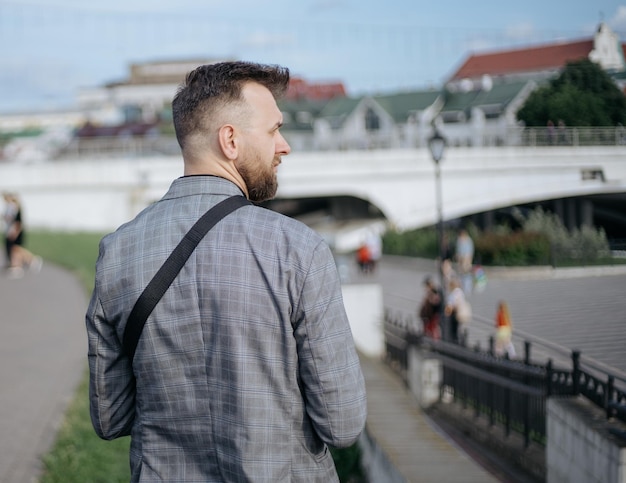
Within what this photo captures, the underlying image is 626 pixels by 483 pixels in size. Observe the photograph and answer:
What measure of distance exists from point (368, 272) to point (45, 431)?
14674 millimetres

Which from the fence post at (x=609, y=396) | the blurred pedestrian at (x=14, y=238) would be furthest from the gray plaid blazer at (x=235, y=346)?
the blurred pedestrian at (x=14, y=238)

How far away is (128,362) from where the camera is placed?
9.00 feet

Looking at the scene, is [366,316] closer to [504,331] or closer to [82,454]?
[504,331]

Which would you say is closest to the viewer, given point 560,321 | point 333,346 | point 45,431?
point 333,346

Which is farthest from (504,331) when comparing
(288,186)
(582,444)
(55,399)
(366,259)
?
(288,186)

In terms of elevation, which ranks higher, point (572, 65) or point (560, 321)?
point (572, 65)

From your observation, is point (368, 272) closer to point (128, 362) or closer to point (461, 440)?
point (461, 440)

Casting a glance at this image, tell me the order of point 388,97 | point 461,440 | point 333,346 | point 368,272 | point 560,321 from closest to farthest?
point 333,346 → point 560,321 → point 388,97 → point 461,440 → point 368,272

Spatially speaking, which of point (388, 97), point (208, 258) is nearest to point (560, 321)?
point (388, 97)

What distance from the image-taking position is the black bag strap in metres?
2.52

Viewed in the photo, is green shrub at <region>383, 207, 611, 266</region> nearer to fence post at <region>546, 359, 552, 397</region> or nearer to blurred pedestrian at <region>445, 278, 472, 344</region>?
fence post at <region>546, 359, 552, 397</region>

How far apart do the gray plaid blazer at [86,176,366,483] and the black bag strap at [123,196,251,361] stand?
0.07 ft

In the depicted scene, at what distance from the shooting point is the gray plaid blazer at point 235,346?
2.44m

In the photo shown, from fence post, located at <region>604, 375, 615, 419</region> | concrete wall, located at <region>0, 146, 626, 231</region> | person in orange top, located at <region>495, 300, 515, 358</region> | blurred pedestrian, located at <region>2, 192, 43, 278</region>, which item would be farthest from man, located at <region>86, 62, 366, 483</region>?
concrete wall, located at <region>0, 146, 626, 231</region>
